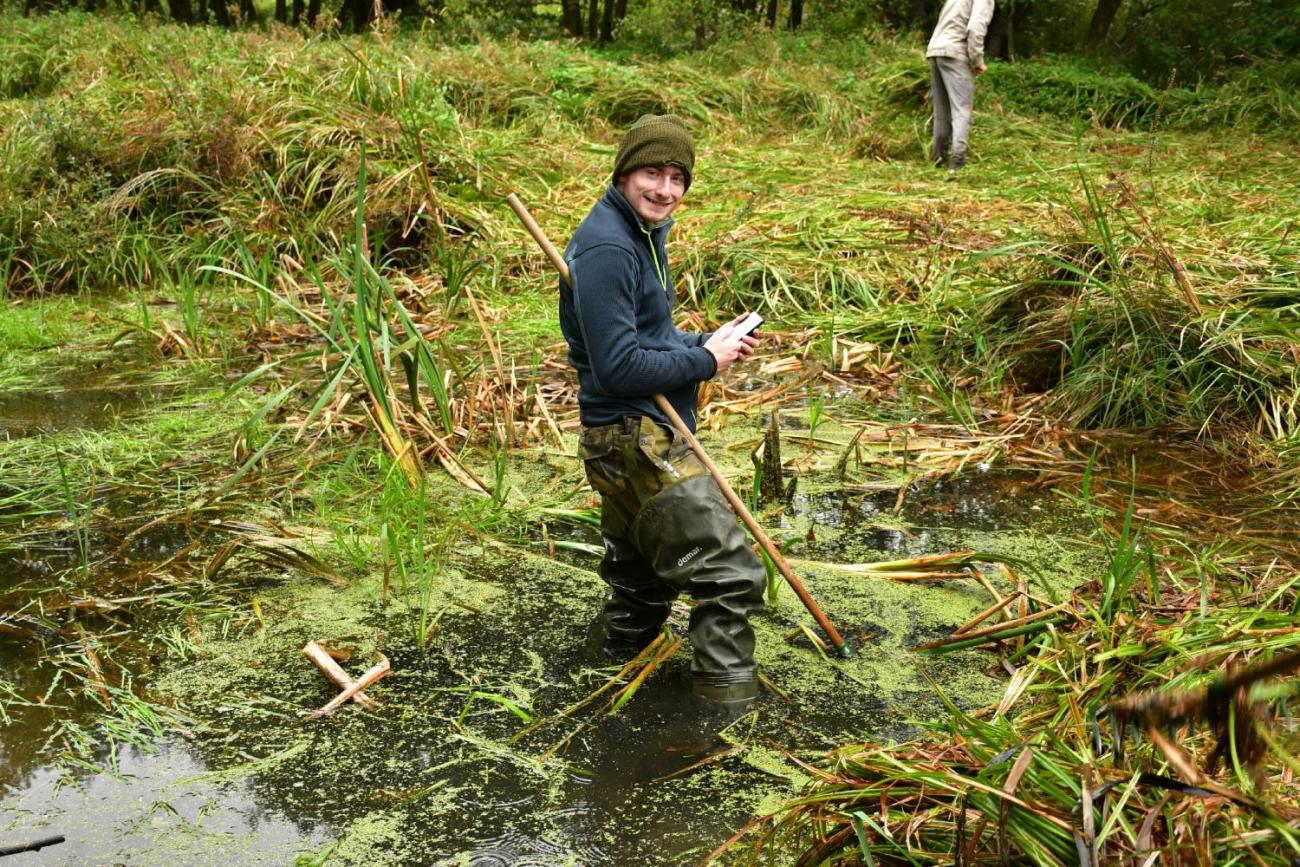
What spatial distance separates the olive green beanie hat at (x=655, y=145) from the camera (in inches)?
100

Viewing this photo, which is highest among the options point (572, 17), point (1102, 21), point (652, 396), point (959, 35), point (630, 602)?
point (1102, 21)

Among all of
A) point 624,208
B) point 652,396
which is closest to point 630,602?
point 652,396

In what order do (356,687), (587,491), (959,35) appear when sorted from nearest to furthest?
(356,687) < (587,491) < (959,35)

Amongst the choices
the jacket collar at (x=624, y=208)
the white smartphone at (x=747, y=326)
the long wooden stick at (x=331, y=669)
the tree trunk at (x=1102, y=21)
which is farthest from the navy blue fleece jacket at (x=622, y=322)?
the tree trunk at (x=1102, y=21)

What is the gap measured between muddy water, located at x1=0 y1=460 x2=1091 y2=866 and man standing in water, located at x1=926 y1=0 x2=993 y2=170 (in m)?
5.46

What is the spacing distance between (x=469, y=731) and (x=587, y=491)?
55.3 inches

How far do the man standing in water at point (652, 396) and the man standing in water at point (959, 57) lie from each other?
6035 millimetres

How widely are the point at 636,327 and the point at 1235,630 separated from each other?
1390 mm

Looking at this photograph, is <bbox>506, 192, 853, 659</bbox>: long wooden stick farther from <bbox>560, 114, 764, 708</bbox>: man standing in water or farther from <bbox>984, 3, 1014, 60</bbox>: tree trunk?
<bbox>984, 3, 1014, 60</bbox>: tree trunk

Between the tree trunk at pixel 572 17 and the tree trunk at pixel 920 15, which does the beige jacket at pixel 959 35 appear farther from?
the tree trunk at pixel 572 17

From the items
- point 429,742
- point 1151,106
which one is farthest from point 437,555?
point 1151,106

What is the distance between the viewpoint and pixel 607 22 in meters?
17.9

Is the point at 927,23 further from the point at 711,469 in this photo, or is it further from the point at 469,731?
the point at 469,731

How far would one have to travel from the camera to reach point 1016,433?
4.19m
